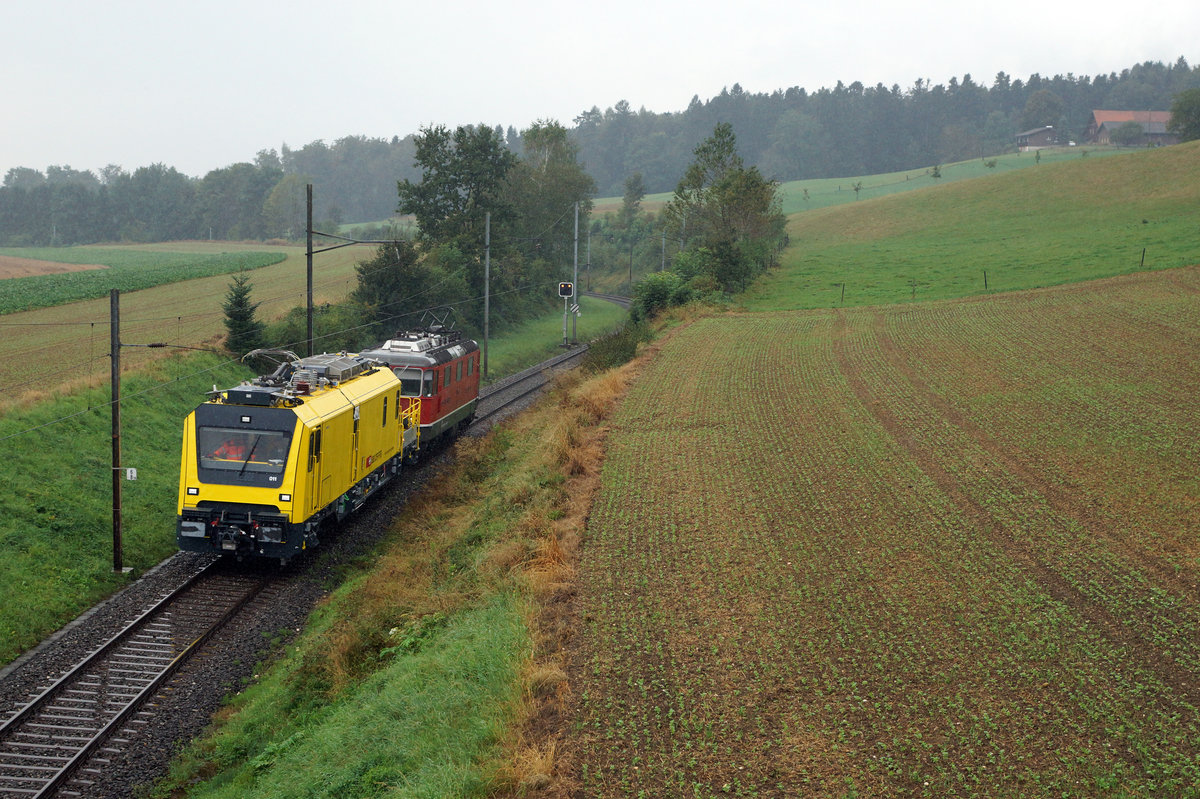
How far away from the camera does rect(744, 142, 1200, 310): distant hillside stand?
1984 inches

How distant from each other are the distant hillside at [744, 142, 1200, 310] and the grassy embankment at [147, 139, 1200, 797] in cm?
2539

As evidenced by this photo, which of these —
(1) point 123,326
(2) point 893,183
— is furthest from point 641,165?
(1) point 123,326

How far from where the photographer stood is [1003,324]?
37.3 metres

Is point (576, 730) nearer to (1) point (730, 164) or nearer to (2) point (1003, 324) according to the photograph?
(2) point (1003, 324)

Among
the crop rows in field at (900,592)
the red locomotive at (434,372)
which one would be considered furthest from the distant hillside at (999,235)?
the red locomotive at (434,372)

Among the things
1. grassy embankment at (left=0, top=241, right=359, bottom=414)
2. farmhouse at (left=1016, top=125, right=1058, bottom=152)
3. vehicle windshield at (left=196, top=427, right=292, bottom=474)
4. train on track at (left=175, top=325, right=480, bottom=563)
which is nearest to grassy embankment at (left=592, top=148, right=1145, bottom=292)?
farmhouse at (left=1016, top=125, right=1058, bottom=152)

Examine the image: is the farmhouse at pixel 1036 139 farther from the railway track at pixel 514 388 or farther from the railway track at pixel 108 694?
the railway track at pixel 108 694

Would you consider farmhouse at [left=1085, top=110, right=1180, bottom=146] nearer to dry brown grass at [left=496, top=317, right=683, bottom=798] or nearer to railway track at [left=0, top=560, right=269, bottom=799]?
dry brown grass at [left=496, top=317, right=683, bottom=798]

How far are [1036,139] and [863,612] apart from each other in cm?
18320

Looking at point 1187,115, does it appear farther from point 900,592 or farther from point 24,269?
point 900,592

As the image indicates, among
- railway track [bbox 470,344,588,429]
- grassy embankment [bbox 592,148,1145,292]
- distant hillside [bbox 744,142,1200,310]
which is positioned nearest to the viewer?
railway track [bbox 470,344,588,429]

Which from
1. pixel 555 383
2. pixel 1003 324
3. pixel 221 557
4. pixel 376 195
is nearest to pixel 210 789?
pixel 221 557

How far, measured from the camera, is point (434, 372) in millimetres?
26422

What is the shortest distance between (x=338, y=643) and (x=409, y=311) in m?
32.3
